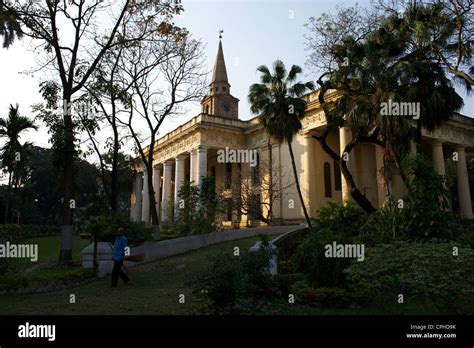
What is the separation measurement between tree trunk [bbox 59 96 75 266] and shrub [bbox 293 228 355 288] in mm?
8523

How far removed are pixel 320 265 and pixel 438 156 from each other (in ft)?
71.7

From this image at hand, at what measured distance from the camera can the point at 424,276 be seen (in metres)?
6.10

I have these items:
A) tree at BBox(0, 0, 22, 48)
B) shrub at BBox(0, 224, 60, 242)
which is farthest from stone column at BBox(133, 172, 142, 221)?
tree at BBox(0, 0, 22, 48)

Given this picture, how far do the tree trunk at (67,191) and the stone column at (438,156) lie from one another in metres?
24.0

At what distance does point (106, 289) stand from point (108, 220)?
4930mm

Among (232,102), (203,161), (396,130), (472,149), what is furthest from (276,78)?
(232,102)

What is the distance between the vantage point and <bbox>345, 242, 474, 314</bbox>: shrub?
6043mm

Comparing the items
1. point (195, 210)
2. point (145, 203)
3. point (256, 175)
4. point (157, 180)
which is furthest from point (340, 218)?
point (145, 203)

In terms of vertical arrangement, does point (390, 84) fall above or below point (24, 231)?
above

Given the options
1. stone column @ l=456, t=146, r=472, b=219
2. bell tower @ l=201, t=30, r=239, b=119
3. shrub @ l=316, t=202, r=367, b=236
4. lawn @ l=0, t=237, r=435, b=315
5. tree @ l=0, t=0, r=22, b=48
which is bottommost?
lawn @ l=0, t=237, r=435, b=315

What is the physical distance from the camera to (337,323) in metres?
6.64

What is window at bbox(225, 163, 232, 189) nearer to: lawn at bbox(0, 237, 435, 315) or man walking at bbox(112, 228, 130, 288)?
lawn at bbox(0, 237, 435, 315)

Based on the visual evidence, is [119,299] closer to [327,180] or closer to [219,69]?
[327,180]

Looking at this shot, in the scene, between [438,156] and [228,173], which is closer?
[438,156]
